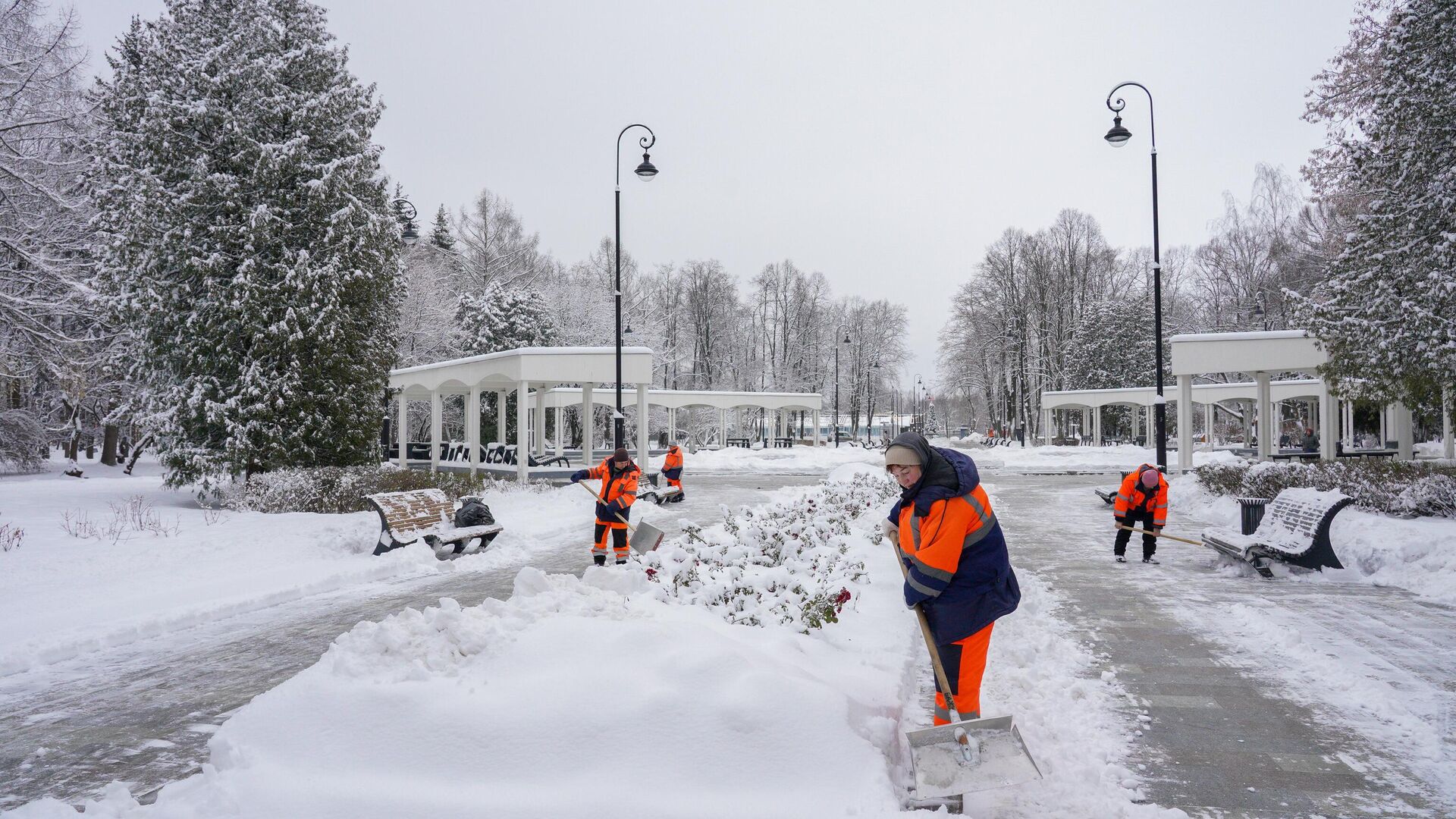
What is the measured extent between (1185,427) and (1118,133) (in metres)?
8.76

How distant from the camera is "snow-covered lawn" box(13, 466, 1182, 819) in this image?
10.9 feet

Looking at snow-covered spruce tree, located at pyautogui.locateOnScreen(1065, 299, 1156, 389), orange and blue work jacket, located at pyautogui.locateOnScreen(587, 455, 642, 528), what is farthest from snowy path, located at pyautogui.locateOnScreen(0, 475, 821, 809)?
snow-covered spruce tree, located at pyautogui.locateOnScreen(1065, 299, 1156, 389)

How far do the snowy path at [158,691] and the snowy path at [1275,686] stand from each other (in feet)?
16.4

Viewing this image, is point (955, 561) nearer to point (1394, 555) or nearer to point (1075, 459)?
point (1394, 555)

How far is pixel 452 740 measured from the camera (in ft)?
11.9

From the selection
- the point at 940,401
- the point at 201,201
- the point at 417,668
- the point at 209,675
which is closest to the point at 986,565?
the point at 417,668

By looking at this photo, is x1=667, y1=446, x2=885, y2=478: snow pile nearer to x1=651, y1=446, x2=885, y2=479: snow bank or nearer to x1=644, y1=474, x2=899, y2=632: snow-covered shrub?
x1=651, y1=446, x2=885, y2=479: snow bank

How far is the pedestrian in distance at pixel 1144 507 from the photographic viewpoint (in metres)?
9.66

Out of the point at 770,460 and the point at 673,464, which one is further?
the point at 770,460

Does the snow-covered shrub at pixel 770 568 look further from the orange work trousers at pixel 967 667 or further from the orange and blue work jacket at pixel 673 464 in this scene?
the orange and blue work jacket at pixel 673 464

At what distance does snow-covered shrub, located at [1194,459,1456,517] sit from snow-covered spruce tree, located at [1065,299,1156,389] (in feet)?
122

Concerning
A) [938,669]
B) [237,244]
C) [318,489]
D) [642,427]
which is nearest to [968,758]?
[938,669]

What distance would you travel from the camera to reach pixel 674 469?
666 inches

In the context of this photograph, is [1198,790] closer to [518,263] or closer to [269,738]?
[269,738]
